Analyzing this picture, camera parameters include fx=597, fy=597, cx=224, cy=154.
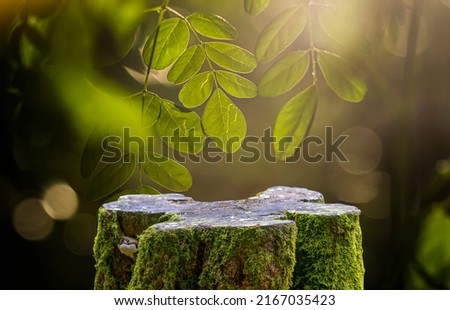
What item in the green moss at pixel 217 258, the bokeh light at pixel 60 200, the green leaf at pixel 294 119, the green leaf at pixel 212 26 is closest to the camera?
the green leaf at pixel 294 119

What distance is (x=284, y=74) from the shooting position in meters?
0.45

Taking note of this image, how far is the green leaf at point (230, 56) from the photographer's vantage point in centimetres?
52

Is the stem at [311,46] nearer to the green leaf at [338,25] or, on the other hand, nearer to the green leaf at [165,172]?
the green leaf at [338,25]

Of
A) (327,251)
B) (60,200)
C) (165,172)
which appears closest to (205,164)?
(60,200)

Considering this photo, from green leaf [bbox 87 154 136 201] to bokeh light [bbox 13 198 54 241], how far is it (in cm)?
73

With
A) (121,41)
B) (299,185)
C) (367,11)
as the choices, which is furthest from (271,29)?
(299,185)

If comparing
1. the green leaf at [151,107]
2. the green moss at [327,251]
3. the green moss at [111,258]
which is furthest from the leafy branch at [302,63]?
the green moss at [111,258]

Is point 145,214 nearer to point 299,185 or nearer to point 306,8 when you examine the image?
→ point 299,185

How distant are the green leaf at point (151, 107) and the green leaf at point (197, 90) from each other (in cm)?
3

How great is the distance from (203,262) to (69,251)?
719 millimetres

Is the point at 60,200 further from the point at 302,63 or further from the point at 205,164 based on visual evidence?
the point at 302,63

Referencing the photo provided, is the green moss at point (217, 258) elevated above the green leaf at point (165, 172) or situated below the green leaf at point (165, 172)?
below


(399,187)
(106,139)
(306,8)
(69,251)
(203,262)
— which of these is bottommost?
(69,251)
